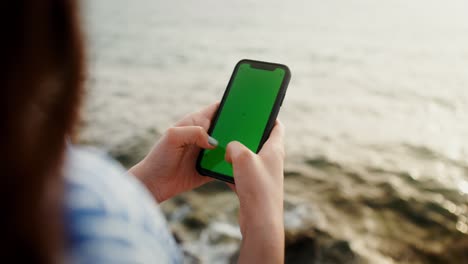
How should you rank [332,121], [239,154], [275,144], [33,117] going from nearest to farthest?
1. [33,117]
2. [239,154]
3. [275,144]
4. [332,121]

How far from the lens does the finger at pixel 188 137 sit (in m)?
1.87

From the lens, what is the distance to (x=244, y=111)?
2.14 m

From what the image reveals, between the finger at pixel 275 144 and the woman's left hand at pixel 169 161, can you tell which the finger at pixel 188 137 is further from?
the finger at pixel 275 144

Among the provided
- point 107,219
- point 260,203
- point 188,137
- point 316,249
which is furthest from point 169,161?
point 316,249

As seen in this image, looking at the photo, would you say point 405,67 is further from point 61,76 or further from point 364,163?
point 61,76

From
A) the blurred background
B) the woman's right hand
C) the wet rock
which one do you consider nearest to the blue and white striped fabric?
the blurred background

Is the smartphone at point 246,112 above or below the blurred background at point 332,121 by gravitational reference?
→ above

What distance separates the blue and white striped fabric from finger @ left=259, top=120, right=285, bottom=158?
899mm

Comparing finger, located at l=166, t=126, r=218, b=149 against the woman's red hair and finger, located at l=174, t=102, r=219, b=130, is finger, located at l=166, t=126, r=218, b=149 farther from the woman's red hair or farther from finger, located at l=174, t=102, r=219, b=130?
the woman's red hair

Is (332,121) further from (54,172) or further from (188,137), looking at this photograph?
(54,172)

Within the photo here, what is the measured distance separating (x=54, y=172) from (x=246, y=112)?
61.1 inches

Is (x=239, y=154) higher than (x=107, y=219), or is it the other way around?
(x=107, y=219)

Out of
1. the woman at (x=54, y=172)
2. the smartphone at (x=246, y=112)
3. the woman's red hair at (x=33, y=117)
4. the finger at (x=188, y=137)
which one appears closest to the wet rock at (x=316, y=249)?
the smartphone at (x=246, y=112)

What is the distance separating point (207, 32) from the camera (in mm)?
11672
